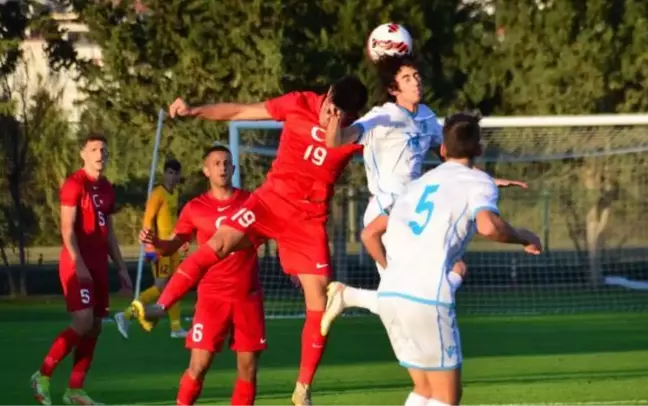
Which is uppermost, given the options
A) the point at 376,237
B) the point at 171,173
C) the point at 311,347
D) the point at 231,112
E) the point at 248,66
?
the point at 248,66

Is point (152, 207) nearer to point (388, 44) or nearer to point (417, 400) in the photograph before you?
point (388, 44)

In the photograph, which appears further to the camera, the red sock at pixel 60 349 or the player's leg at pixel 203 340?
the red sock at pixel 60 349

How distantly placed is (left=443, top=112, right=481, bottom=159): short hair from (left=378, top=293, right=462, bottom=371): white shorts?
788 mm

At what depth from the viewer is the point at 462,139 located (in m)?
7.89

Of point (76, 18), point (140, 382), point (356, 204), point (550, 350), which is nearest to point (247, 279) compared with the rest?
point (140, 382)

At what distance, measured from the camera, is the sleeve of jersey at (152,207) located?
18750mm

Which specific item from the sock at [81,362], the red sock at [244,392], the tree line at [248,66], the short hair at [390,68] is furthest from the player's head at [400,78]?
the tree line at [248,66]

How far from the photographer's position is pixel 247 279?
10523 mm

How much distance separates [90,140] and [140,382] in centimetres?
264

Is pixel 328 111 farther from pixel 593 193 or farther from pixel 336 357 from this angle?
pixel 593 193

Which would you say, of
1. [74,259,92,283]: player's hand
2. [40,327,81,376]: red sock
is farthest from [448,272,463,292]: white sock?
[40,327,81,376]: red sock

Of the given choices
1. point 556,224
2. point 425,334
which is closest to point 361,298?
point 425,334

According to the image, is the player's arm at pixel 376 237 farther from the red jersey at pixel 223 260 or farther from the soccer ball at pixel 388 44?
the soccer ball at pixel 388 44

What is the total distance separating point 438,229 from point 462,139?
50 cm
